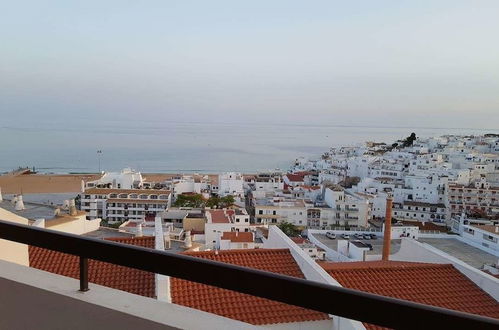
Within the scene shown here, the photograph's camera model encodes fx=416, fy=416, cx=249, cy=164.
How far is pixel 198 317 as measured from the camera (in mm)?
904

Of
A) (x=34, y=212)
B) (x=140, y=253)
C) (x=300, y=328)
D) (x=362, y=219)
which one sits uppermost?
(x=140, y=253)

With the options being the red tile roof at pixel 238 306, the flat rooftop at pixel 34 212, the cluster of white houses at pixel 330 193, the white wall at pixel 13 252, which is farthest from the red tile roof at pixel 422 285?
the cluster of white houses at pixel 330 193

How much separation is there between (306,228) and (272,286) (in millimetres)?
22741

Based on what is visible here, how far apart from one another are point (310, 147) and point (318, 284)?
227ft

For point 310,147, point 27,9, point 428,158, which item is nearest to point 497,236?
point 27,9

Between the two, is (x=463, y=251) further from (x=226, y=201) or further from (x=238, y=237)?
(x=226, y=201)

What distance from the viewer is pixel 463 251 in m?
13.7

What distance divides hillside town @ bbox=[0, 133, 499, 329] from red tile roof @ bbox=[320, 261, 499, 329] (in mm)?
14

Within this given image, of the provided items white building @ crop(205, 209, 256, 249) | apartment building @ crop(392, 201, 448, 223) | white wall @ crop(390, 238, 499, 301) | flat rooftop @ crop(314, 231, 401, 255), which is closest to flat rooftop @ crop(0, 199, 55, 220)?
white building @ crop(205, 209, 256, 249)

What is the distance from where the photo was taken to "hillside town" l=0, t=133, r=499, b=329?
366 cm

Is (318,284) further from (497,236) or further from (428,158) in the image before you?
(428,158)

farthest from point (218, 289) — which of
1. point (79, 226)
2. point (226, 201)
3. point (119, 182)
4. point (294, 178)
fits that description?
point (294, 178)

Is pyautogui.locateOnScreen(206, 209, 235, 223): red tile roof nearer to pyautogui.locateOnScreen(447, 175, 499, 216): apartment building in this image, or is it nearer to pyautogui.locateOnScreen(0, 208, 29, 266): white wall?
pyautogui.locateOnScreen(0, 208, 29, 266): white wall

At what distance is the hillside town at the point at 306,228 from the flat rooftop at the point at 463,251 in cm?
7
